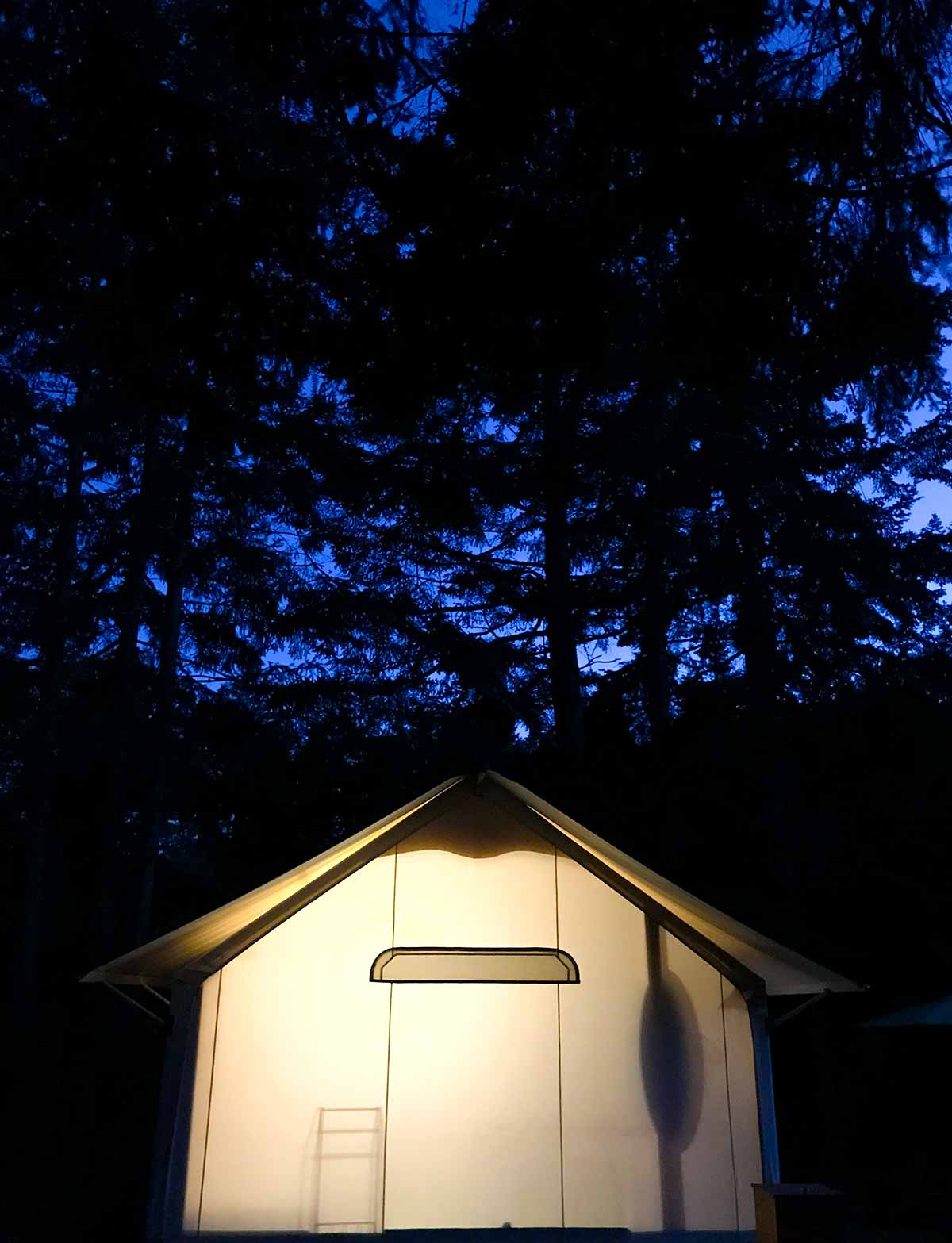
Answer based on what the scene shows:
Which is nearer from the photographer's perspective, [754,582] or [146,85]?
[146,85]

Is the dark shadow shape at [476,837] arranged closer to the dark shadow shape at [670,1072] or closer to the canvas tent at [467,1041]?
the canvas tent at [467,1041]

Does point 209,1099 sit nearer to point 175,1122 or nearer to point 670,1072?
point 175,1122

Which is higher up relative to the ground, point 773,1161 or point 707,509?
point 707,509

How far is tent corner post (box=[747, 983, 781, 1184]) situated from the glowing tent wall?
0.20 feet

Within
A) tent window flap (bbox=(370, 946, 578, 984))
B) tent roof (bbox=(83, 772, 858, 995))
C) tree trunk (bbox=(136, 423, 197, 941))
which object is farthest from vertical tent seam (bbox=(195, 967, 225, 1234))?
tree trunk (bbox=(136, 423, 197, 941))

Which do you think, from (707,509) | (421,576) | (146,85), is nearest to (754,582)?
(707,509)

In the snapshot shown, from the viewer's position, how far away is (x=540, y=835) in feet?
20.5

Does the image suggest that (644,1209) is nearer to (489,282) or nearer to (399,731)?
(489,282)

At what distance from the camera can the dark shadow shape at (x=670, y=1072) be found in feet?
18.6

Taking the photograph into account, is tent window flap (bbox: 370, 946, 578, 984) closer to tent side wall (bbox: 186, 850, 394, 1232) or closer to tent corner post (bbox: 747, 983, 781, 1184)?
tent side wall (bbox: 186, 850, 394, 1232)

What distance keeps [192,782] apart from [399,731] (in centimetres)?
415

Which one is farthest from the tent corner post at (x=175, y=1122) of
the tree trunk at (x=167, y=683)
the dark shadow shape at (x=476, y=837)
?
the tree trunk at (x=167, y=683)

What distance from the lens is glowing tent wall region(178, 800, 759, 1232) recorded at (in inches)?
224

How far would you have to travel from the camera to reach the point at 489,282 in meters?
5.00
